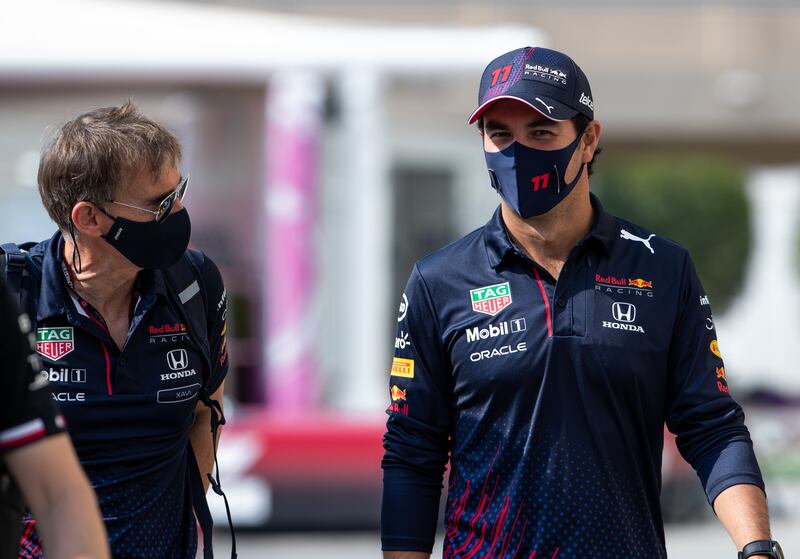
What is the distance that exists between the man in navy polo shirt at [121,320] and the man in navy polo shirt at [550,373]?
1.71ft

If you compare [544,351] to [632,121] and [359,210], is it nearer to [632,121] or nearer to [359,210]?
[359,210]

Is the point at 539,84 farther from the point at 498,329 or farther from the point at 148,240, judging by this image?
the point at 148,240

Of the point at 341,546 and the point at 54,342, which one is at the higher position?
the point at 54,342

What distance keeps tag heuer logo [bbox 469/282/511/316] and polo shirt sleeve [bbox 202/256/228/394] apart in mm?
671

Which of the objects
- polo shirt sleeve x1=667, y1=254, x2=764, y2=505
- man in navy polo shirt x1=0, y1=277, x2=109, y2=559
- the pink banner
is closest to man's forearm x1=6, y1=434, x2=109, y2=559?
man in navy polo shirt x1=0, y1=277, x2=109, y2=559

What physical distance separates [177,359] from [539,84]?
1.05 m

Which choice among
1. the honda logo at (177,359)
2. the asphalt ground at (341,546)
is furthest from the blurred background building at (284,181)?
the honda logo at (177,359)

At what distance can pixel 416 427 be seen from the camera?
113 inches

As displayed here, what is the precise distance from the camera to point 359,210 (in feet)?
29.3

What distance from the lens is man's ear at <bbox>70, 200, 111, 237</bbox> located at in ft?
9.17

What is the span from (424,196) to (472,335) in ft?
57.6

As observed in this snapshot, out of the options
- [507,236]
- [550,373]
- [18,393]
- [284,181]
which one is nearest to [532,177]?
[507,236]

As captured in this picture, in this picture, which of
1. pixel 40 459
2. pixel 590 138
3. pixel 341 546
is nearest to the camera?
A: pixel 40 459

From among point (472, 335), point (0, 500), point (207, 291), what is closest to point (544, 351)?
point (472, 335)
